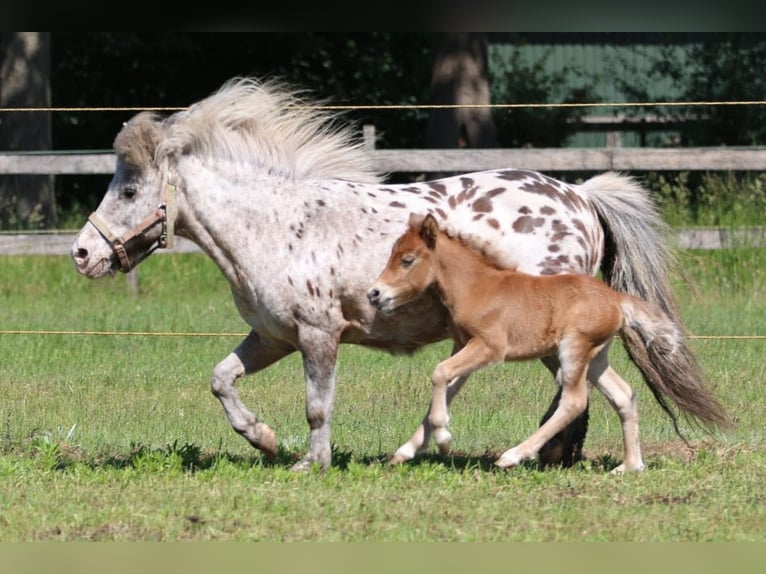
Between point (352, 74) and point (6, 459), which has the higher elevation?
point (352, 74)

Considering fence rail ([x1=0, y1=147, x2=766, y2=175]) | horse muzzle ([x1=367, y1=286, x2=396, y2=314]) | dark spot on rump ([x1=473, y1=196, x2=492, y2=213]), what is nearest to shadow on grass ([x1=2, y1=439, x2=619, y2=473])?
horse muzzle ([x1=367, y1=286, x2=396, y2=314])

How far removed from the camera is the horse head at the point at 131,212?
697 centimetres

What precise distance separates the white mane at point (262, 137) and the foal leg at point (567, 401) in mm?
1635

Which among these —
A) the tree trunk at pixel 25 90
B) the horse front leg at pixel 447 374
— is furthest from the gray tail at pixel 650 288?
the tree trunk at pixel 25 90

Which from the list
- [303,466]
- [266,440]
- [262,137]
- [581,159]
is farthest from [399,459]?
[581,159]

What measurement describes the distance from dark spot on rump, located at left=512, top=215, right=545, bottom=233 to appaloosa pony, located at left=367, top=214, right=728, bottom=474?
0.91ft

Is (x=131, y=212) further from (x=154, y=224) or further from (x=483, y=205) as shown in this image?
(x=483, y=205)

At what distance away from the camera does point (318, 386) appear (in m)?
6.88

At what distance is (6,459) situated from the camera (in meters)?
7.19

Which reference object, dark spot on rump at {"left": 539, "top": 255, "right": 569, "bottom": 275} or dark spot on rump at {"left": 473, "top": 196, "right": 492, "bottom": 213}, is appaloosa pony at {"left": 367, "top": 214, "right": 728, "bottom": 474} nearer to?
dark spot on rump at {"left": 539, "top": 255, "right": 569, "bottom": 275}

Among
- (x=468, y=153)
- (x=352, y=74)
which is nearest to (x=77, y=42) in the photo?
(x=352, y=74)

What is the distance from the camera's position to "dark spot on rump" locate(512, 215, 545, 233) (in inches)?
278

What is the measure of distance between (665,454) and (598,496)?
147 centimetres

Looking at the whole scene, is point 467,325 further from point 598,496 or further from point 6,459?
point 6,459
